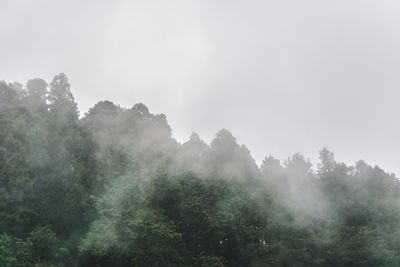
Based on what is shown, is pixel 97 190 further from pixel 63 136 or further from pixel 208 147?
pixel 208 147

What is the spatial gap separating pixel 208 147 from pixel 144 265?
45.8ft

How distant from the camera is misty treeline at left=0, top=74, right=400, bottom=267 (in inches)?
1137

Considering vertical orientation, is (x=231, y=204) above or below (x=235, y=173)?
below

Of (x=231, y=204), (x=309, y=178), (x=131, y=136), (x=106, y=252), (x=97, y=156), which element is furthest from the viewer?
(x=309, y=178)

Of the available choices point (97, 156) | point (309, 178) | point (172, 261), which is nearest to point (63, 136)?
point (97, 156)

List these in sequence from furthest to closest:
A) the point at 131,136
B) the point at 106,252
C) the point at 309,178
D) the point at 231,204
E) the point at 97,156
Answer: the point at 309,178 → the point at 131,136 → the point at 97,156 → the point at 231,204 → the point at 106,252

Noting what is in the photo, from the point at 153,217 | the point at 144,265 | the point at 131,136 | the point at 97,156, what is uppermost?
the point at 131,136

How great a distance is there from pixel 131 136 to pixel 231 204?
35.3 feet

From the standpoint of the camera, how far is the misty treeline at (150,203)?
28.9 metres

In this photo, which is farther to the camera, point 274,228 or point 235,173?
point 235,173

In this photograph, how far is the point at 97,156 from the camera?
35.2 m

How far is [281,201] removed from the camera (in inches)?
1446

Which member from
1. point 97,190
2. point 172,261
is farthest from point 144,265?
point 97,190

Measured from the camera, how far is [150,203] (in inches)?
1219
